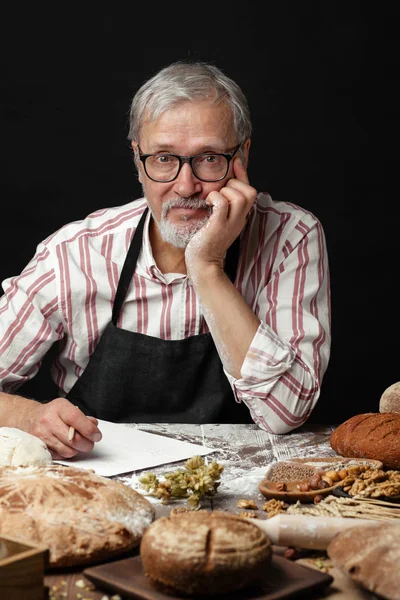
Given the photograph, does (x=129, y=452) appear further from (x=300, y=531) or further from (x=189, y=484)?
(x=300, y=531)

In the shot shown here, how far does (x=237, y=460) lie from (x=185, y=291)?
35.7 inches

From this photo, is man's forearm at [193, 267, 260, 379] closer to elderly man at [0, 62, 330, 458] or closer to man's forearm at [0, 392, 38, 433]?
elderly man at [0, 62, 330, 458]

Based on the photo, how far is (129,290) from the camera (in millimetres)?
3059

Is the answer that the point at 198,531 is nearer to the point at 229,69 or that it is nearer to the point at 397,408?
the point at 397,408

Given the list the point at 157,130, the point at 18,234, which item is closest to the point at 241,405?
the point at 157,130

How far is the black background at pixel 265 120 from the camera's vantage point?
3.90 metres

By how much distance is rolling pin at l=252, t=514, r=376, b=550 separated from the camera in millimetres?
1539

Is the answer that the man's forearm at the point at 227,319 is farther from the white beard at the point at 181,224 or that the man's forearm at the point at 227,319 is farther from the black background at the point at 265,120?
the black background at the point at 265,120

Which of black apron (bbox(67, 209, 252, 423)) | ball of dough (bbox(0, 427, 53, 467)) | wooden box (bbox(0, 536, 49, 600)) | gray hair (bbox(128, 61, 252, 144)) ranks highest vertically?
gray hair (bbox(128, 61, 252, 144))

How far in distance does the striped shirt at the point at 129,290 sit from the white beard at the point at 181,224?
0.15m

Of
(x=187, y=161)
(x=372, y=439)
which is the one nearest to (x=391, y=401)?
(x=372, y=439)

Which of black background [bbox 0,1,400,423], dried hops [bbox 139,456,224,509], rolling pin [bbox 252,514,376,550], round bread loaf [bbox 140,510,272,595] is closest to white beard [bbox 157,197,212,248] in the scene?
dried hops [bbox 139,456,224,509]

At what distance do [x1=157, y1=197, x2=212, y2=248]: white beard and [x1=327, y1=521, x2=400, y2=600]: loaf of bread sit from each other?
1.54 metres

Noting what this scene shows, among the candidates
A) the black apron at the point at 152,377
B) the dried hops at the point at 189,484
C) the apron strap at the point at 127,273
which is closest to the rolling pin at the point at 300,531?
the dried hops at the point at 189,484
